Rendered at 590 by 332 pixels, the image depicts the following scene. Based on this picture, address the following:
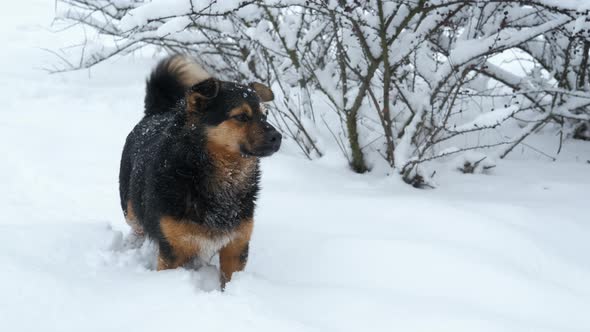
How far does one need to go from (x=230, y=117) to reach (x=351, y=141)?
2.81 meters

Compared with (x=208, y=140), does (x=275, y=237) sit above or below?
below

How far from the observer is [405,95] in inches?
219

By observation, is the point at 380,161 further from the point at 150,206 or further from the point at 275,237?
the point at 150,206

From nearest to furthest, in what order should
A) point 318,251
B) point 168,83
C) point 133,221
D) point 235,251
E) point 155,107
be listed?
point 235,251 < point 318,251 < point 133,221 < point 168,83 < point 155,107

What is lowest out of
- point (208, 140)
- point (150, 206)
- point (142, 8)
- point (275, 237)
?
point (275, 237)

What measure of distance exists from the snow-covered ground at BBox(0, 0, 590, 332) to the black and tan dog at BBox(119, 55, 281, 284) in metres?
0.21

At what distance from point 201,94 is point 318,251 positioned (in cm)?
145

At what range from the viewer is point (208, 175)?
10.8 feet

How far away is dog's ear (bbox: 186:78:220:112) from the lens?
325 cm

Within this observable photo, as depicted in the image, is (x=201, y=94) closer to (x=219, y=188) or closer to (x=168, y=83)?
(x=219, y=188)

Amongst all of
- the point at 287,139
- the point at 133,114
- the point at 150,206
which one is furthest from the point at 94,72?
the point at 150,206

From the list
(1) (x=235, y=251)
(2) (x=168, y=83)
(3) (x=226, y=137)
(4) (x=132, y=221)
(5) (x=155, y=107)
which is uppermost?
(2) (x=168, y=83)

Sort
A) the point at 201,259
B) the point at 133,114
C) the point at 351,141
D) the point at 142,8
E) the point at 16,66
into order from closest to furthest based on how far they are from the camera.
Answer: the point at 201,259
the point at 142,8
the point at 351,141
the point at 133,114
the point at 16,66

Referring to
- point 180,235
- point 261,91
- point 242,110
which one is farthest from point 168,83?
point 180,235
